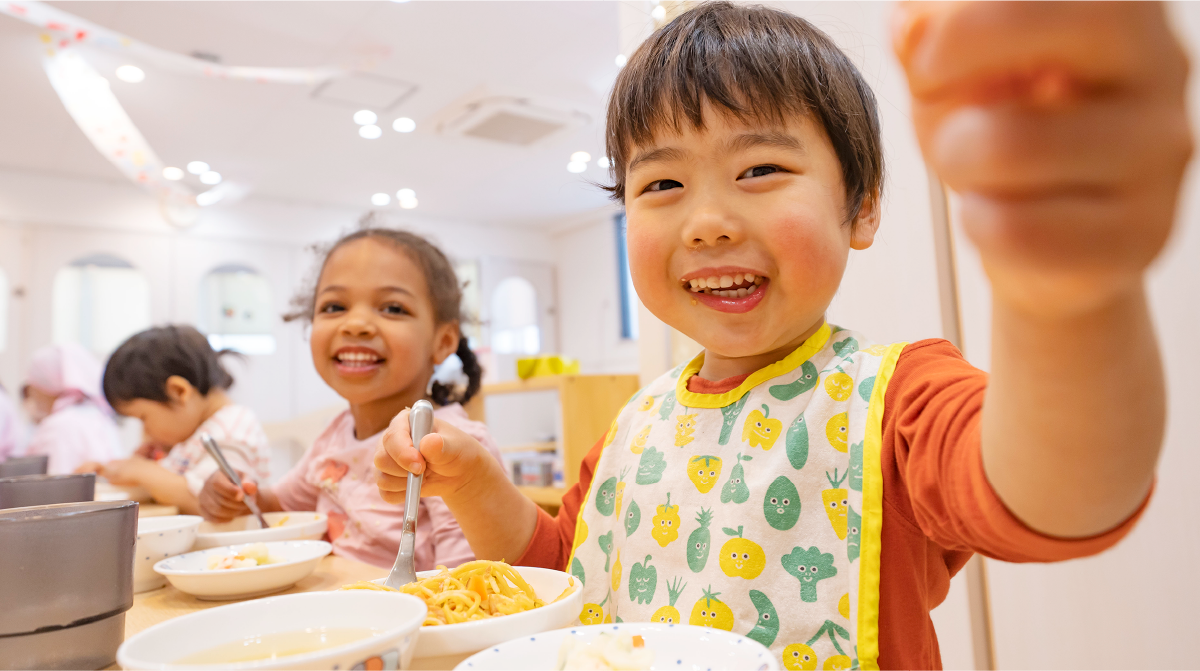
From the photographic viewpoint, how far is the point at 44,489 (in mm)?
889

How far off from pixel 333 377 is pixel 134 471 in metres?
0.72

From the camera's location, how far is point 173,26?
3309 mm

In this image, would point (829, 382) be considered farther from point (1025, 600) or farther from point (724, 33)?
point (1025, 600)

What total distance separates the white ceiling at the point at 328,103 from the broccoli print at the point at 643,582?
7.28ft

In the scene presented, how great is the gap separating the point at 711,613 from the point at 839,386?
0.88ft

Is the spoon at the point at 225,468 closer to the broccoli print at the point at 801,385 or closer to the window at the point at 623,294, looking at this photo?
the broccoli print at the point at 801,385

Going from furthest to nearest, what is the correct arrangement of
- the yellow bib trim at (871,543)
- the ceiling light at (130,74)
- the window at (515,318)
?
the window at (515,318) → the ceiling light at (130,74) → the yellow bib trim at (871,543)

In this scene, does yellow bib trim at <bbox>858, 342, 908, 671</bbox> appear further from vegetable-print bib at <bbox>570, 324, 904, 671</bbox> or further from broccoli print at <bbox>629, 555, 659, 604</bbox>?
broccoli print at <bbox>629, 555, 659, 604</bbox>

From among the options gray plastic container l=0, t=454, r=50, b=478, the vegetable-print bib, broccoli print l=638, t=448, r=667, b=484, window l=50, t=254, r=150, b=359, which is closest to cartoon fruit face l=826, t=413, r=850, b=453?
the vegetable-print bib

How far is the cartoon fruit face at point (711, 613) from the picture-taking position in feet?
2.30

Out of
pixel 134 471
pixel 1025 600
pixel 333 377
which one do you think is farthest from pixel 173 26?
pixel 1025 600

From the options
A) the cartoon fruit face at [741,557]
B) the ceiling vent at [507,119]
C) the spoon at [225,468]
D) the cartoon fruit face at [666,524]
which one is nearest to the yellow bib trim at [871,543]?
the cartoon fruit face at [741,557]

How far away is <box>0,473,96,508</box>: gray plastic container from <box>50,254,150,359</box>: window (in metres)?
5.30

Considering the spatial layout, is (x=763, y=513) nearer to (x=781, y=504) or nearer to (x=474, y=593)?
(x=781, y=504)
